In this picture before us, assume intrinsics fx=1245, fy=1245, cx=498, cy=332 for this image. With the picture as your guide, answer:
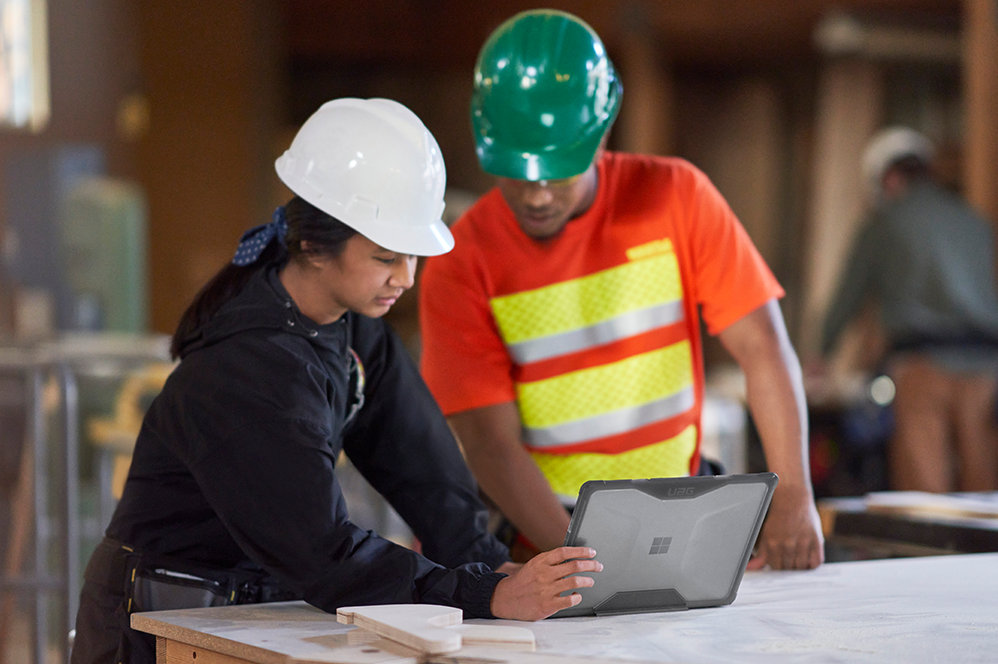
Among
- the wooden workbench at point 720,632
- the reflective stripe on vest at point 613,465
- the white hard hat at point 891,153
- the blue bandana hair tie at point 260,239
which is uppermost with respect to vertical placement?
the white hard hat at point 891,153

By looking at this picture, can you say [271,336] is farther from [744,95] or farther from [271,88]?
[744,95]

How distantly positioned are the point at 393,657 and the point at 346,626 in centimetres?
23

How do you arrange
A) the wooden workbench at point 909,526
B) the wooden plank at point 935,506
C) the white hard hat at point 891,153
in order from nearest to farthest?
the wooden workbench at point 909,526 < the wooden plank at point 935,506 < the white hard hat at point 891,153

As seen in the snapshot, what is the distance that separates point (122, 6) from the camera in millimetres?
7820

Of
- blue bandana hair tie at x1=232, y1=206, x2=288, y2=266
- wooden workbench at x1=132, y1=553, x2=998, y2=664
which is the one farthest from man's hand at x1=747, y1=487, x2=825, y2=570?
blue bandana hair tie at x1=232, y1=206, x2=288, y2=266

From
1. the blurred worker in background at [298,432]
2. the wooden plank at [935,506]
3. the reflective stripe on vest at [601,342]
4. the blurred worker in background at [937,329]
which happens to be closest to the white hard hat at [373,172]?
the blurred worker in background at [298,432]

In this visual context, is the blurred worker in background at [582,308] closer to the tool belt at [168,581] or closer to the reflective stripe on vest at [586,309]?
the reflective stripe on vest at [586,309]

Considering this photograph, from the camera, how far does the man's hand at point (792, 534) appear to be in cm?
220

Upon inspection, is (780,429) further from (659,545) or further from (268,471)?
(268,471)

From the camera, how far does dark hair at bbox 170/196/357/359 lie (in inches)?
74.5

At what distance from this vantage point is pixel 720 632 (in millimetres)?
1667

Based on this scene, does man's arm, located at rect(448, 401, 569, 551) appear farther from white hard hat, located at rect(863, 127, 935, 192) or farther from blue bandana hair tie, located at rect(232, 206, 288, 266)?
white hard hat, located at rect(863, 127, 935, 192)

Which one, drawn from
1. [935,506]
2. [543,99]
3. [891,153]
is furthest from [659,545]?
[891,153]

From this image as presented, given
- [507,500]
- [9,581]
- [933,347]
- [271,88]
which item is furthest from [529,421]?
[271,88]
